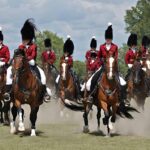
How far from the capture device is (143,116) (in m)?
26.2

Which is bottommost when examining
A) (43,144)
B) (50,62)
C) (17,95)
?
(43,144)

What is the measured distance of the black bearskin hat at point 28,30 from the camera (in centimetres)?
2200

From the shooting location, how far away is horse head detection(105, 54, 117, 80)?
65.4 ft

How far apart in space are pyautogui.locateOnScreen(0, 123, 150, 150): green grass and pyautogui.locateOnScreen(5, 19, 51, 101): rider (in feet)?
5.05

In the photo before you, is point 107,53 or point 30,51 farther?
point 30,51

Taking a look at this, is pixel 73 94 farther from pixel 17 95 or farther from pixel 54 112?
pixel 17 95

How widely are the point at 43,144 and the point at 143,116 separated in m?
8.62

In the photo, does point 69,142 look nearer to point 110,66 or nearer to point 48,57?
point 110,66

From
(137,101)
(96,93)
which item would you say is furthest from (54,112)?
(96,93)

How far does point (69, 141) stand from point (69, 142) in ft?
1.08

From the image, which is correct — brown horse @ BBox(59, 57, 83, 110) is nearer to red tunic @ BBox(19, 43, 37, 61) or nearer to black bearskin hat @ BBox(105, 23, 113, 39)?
black bearskin hat @ BBox(105, 23, 113, 39)

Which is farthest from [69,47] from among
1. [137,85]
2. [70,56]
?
[137,85]

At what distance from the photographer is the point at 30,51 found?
21250mm

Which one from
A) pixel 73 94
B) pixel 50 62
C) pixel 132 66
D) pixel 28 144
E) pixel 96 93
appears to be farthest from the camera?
pixel 50 62
